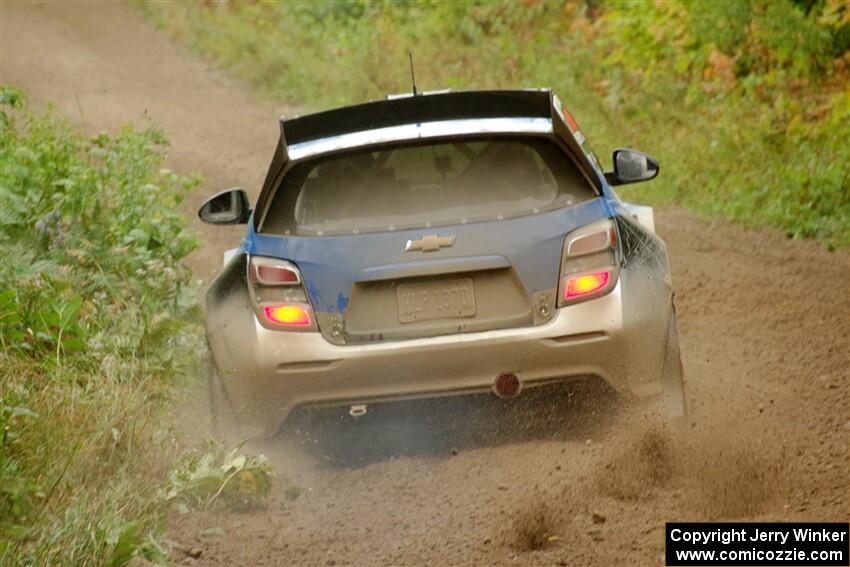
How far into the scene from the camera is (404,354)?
20.3ft

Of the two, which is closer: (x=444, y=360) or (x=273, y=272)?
(x=444, y=360)

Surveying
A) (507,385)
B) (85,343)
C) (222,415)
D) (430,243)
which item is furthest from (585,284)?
(85,343)

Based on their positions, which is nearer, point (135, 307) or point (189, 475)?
point (189, 475)

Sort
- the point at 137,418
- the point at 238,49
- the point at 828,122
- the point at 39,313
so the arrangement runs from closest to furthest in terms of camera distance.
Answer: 1. the point at 137,418
2. the point at 39,313
3. the point at 828,122
4. the point at 238,49

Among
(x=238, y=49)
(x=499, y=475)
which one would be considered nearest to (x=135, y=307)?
(x=499, y=475)

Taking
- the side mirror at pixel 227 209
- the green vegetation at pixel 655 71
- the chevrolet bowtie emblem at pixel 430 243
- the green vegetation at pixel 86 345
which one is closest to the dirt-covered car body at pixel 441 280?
the chevrolet bowtie emblem at pixel 430 243

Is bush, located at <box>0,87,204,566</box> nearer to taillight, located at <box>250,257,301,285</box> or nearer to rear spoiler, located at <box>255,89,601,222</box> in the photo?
taillight, located at <box>250,257,301,285</box>

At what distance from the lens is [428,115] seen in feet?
22.1

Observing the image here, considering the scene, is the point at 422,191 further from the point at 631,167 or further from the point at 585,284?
the point at 631,167

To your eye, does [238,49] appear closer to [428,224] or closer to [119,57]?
[119,57]

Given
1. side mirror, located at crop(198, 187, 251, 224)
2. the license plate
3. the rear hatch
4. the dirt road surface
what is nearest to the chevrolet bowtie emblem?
the rear hatch

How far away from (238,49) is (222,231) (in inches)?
459

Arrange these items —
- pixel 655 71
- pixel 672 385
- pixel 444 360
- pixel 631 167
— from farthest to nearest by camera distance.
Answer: pixel 655 71
pixel 631 167
pixel 672 385
pixel 444 360

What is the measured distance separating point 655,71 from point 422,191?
444 inches
